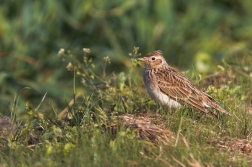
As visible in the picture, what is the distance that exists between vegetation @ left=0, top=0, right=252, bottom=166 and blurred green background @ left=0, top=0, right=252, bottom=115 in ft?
0.05

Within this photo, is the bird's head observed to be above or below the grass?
above

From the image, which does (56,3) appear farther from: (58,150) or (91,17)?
(58,150)

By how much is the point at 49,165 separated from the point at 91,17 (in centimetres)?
654

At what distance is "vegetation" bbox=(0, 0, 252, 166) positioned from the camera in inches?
280

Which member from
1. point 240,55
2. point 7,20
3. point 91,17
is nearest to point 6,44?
point 7,20

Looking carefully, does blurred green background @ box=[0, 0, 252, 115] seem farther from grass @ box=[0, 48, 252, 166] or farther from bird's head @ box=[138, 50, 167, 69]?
grass @ box=[0, 48, 252, 166]

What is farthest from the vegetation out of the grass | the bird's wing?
the bird's wing

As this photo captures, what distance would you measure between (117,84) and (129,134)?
7.49 feet

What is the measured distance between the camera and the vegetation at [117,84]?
7109 millimetres

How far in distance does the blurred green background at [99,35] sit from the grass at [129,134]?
3.26 meters

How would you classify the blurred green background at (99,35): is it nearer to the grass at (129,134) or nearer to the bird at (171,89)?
the bird at (171,89)

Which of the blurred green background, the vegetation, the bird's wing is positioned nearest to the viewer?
the vegetation

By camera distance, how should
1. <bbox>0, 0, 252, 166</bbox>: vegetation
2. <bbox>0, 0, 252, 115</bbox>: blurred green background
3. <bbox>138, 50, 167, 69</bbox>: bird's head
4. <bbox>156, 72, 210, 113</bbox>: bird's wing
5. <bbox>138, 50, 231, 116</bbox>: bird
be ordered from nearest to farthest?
<bbox>0, 0, 252, 166</bbox>: vegetation
<bbox>138, 50, 231, 116</bbox>: bird
<bbox>156, 72, 210, 113</bbox>: bird's wing
<bbox>138, 50, 167, 69</bbox>: bird's head
<bbox>0, 0, 252, 115</bbox>: blurred green background

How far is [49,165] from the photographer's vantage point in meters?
6.83
